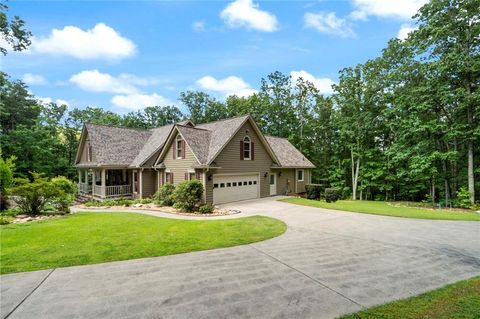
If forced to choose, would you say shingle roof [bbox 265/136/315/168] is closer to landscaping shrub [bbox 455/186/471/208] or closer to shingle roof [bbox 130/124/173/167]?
shingle roof [bbox 130/124/173/167]

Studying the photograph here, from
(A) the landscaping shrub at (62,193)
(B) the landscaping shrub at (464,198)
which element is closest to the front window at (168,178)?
(A) the landscaping shrub at (62,193)

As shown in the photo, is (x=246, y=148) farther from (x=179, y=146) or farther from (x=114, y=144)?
(x=114, y=144)

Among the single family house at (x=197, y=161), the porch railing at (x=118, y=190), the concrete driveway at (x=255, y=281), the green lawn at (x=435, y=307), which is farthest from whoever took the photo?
the porch railing at (x=118, y=190)

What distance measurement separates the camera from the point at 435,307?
4.55 m

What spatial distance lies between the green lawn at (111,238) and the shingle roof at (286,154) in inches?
514

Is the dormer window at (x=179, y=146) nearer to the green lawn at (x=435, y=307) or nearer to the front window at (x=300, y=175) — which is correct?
the front window at (x=300, y=175)

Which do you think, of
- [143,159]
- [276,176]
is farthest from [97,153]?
[276,176]

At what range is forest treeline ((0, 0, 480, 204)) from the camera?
18.7 metres

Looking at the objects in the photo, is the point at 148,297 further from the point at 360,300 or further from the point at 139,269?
the point at 360,300

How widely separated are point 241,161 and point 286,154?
26.7ft

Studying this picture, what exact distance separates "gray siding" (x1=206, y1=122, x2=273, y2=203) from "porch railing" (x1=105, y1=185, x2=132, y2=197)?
→ 939 centimetres

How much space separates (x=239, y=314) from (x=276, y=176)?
19.5 metres

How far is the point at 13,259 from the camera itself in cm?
681

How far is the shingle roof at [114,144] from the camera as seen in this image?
21.9 metres
